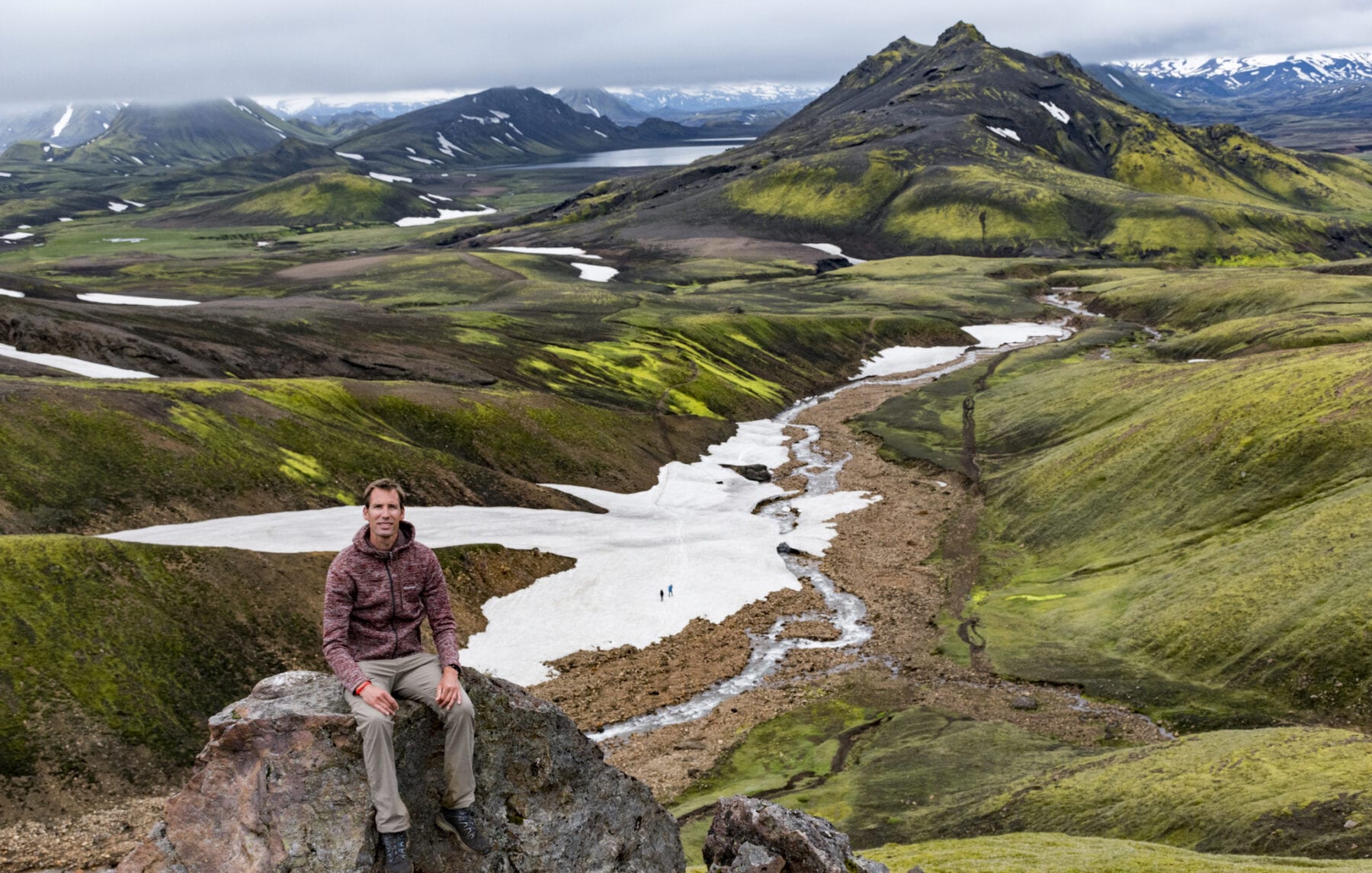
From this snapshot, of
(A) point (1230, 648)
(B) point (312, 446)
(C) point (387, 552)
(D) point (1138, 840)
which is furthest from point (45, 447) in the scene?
(A) point (1230, 648)

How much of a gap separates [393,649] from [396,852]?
3.33 meters

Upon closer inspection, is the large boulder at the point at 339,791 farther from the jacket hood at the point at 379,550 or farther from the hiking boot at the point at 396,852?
the jacket hood at the point at 379,550

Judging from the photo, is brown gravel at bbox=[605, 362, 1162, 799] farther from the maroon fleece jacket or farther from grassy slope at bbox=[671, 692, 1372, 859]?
the maroon fleece jacket

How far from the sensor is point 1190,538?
7162 centimetres

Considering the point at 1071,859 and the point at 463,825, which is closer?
the point at 463,825

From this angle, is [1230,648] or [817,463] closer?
[1230,648]

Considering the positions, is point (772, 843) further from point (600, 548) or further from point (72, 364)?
point (72, 364)

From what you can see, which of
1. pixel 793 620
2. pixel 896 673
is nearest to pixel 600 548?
pixel 793 620

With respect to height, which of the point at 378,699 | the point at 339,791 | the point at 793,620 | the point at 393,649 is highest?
the point at 393,649

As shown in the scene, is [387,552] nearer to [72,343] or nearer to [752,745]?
[752,745]

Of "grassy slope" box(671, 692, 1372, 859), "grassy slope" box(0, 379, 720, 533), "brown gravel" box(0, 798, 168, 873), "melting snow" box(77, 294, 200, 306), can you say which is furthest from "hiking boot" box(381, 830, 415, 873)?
"melting snow" box(77, 294, 200, 306)

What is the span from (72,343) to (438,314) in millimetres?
70275

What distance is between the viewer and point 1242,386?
88.7m

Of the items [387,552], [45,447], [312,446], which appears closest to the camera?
[387,552]
